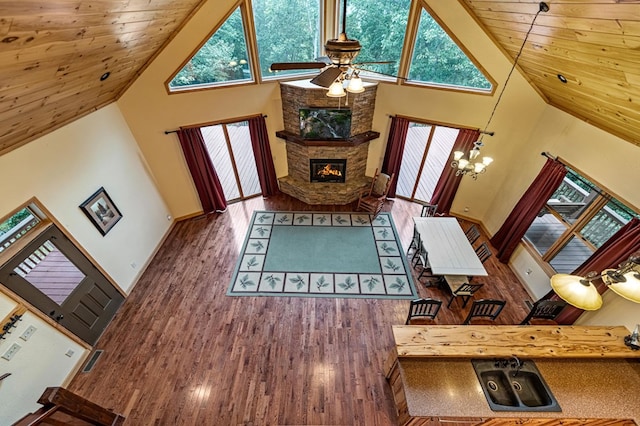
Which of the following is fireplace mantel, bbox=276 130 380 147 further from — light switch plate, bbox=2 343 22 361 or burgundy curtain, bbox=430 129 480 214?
light switch plate, bbox=2 343 22 361

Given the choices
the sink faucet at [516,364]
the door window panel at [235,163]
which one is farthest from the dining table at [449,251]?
the door window panel at [235,163]

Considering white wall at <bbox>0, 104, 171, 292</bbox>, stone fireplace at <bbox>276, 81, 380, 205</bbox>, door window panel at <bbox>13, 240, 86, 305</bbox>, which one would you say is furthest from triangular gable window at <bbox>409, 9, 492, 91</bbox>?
door window panel at <bbox>13, 240, 86, 305</bbox>

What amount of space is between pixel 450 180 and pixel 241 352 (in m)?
5.34

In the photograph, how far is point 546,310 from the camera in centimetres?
384

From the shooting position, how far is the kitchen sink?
262 cm

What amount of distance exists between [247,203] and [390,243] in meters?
3.68

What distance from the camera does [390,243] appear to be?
5.75 metres

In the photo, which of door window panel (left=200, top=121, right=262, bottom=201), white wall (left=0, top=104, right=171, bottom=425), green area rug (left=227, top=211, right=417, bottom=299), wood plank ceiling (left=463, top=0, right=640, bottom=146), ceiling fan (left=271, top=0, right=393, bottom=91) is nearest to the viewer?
wood plank ceiling (left=463, top=0, right=640, bottom=146)

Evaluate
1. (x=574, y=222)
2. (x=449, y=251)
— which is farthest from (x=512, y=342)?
(x=574, y=222)

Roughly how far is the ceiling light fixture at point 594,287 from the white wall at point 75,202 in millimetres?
5328

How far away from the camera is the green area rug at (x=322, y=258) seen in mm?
4844

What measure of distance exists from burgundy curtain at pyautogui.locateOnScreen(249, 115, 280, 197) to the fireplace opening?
0.99 m

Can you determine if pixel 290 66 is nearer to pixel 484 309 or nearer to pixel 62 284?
pixel 484 309

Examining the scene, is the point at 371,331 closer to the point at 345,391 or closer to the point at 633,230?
the point at 345,391
